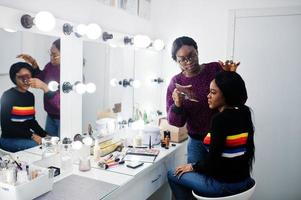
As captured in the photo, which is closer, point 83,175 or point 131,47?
point 83,175

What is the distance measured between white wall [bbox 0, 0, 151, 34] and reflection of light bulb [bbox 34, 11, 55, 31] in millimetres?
81

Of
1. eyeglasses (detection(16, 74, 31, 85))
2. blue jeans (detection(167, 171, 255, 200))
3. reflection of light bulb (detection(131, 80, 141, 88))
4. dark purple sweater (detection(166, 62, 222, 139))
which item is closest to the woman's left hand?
blue jeans (detection(167, 171, 255, 200))

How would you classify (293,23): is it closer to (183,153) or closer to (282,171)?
(282,171)

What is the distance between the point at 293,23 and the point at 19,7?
204 cm

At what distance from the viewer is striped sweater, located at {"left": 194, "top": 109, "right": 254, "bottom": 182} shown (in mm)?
1607

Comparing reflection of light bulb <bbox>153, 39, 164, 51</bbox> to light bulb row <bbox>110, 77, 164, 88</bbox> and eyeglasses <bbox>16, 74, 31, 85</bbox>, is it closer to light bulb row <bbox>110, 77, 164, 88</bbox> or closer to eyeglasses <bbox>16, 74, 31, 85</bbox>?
light bulb row <bbox>110, 77, 164, 88</bbox>

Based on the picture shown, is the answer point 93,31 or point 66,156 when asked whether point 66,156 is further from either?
point 93,31

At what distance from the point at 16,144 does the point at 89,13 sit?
0.97m

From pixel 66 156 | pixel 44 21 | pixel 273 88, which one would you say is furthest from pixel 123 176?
pixel 273 88

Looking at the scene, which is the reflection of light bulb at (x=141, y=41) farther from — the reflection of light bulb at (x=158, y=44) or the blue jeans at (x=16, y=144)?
the blue jeans at (x=16, y=144)

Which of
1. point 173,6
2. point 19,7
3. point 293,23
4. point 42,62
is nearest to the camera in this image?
point 19,7

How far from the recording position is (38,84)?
1688 mm

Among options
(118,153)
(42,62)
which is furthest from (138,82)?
(42,62)

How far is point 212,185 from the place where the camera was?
1719mm
